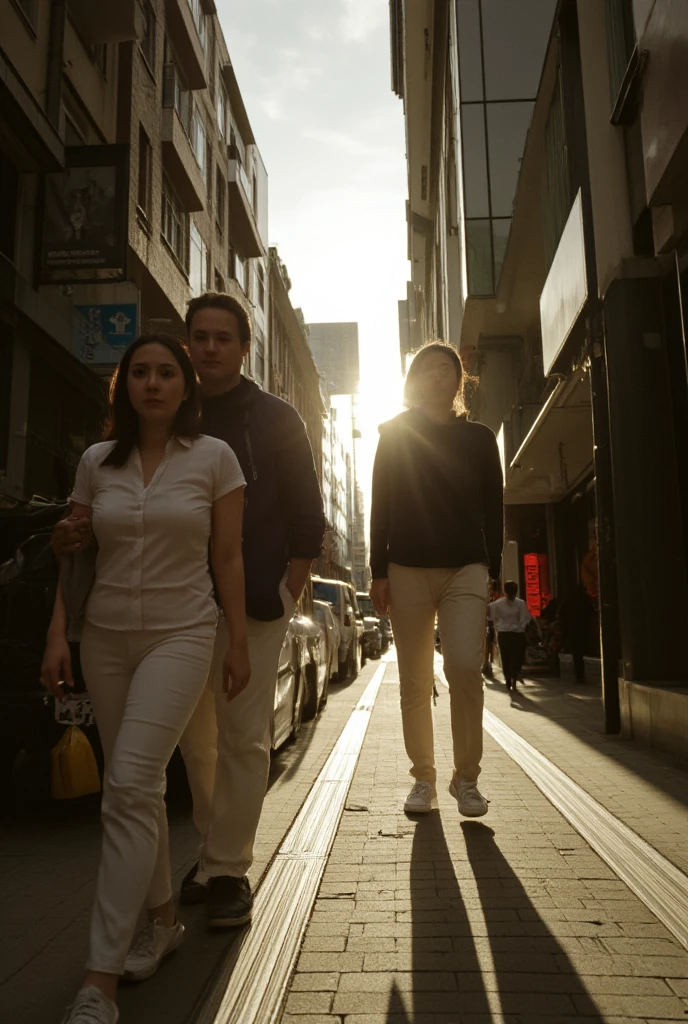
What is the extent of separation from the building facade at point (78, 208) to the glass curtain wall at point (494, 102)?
7598 mm

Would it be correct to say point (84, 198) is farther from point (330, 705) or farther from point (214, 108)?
point (214, 108)

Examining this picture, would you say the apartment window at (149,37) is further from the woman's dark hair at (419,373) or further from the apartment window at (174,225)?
the woman's dark hair at (419,373)

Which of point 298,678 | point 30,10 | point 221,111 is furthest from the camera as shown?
point 221,111

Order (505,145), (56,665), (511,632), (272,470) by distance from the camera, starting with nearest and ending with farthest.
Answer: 1. (56,665)
2. (272,470)
3. (511,632)
4. (505,145)

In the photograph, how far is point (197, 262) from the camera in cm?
2855

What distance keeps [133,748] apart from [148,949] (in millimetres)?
662

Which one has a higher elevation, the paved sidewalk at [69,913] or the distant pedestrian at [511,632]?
the distant pedestrian at [511,632]

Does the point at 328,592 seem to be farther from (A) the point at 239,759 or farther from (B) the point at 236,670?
(B) the point at 236,670

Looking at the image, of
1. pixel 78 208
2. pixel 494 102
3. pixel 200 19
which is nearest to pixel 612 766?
pixel 78 208

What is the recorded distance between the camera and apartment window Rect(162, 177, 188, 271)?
24.9m

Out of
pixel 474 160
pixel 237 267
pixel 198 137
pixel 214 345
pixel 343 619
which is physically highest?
pixel 198 137

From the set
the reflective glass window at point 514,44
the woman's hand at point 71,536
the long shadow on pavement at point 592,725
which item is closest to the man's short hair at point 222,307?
the woman's hand at point 71,536

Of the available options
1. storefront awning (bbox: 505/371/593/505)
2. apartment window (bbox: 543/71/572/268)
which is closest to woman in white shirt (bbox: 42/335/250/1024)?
storefront awning (bbox: 505/371/593/505)

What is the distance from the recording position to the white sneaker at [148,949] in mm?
2748
